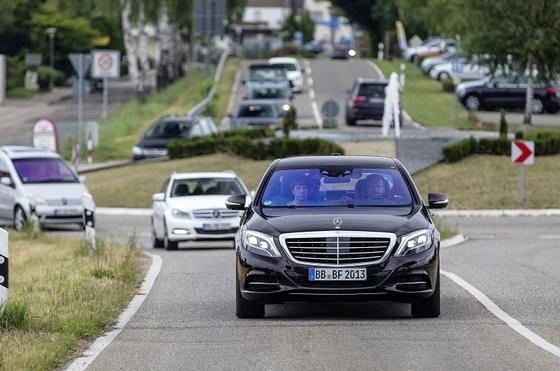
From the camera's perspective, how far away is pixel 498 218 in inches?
1427

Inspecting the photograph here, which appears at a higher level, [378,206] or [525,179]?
[378,206]

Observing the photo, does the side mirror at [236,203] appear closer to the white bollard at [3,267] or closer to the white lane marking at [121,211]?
the white bollard at [3,267]

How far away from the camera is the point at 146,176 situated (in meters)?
44.7

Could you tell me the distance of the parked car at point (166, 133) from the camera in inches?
1962

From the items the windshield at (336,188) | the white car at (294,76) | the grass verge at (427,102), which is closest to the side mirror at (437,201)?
the windshield at (336,188)

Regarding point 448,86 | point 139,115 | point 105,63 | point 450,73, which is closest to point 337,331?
point 105,63

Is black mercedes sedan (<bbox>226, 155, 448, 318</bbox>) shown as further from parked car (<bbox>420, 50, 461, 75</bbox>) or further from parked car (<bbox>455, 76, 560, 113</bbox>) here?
parked car (<bbox>420, 50, 461, 75</bbox>)

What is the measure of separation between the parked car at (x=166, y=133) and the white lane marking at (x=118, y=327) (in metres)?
28.8

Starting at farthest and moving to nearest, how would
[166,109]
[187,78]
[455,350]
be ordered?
[187,78]
[166,109]
[455,350]

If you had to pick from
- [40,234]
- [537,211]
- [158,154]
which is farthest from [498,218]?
[158,154]

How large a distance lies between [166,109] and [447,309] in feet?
181

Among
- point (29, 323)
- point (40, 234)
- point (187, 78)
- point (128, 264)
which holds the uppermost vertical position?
point (29, 323)

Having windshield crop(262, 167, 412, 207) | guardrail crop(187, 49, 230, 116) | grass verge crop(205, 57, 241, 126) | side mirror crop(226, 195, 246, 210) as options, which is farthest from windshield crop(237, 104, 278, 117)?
windshield crop(262, 167, 412, 207)

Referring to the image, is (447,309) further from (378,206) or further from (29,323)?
(29,323)
